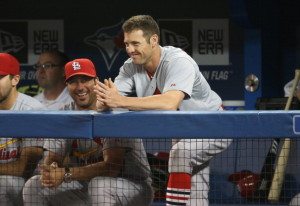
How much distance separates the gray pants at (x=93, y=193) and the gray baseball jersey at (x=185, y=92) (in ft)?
0.68

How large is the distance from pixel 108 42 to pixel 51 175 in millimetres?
2871

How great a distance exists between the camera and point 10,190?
4.30m

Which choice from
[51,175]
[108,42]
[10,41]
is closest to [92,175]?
[51,175]

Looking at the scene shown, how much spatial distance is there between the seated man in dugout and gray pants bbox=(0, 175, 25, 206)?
9 centimetres

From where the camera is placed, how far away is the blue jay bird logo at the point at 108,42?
6805 mm

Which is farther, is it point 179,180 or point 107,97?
point 179,180

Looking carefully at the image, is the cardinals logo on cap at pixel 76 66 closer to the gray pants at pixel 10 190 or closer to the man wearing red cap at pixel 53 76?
the gray pants at pixel 10 190

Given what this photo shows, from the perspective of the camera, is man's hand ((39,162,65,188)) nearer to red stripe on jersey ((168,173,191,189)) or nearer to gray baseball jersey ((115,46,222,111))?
red stripe on jersey ((168,173,191,189))

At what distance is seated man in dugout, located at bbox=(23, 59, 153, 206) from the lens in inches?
160

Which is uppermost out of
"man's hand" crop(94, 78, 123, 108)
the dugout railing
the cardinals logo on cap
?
the cardinals logo on cap

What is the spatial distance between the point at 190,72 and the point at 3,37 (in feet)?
9.57

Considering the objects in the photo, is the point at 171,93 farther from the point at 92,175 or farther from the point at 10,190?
the point at 10,190

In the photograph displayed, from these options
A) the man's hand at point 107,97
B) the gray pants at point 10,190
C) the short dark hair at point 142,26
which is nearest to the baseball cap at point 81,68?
the short dark hair at point 142,26

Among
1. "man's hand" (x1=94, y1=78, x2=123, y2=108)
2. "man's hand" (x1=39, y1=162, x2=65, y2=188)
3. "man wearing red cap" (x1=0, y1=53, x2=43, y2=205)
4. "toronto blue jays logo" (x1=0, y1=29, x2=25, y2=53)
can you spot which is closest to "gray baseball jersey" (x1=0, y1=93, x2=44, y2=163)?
"man wearing red cap" (x1=0, y1=53, x2=43, y2=205)
